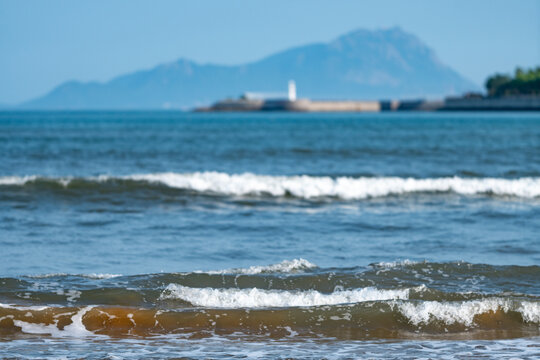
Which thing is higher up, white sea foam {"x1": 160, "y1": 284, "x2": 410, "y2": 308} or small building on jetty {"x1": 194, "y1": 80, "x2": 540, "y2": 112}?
small building on jetty {"x1": 194, "y1": 80, "x2": 540, "y2": 112}

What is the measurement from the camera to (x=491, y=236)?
11336 mm

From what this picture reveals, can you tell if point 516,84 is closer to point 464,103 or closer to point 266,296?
point 464,103

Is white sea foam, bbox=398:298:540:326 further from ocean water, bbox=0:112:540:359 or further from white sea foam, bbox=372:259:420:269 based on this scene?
white sea foam, bbox=372:259:420:269

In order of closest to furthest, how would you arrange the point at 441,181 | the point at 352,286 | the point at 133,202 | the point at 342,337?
1. the point at 342,337
2. the point at 352,286
3. the point at 133,202
4. the point at 441,181

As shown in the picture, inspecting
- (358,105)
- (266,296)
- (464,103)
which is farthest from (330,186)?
(358,105)

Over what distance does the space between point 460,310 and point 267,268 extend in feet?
7.96

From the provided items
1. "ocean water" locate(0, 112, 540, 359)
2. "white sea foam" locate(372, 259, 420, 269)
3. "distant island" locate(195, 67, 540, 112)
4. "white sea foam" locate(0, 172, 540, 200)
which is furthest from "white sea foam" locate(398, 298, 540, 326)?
"distant island" locate(195, 67, 540, 112)

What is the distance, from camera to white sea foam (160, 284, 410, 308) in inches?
304

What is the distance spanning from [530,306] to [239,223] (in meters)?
6.11

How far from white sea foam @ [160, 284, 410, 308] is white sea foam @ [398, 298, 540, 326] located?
1.75ft

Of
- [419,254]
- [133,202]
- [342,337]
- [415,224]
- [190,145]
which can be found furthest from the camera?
[190,145]

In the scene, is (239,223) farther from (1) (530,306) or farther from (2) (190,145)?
(2) (190,145)

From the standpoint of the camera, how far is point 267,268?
891 centimetres

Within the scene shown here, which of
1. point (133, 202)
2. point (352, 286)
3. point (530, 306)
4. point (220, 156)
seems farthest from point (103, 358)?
point (220, 156)
